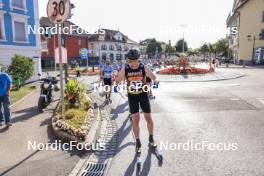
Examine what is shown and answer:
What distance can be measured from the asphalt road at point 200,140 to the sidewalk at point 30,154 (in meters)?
0.98

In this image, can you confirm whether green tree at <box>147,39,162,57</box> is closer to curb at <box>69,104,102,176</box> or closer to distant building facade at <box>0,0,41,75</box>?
distant building facade at <box>0,0,41,75</box>

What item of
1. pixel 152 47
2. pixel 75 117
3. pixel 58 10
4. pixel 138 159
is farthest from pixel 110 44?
pixel 138 159

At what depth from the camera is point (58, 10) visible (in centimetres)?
576

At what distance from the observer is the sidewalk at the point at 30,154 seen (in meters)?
4.09

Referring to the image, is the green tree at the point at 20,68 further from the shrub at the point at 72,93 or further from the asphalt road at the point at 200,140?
the asphalt road at the point at 200,140

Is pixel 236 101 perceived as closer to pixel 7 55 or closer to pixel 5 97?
pixel 5 97

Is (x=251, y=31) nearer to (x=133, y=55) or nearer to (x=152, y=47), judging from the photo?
(x=133, y=55)

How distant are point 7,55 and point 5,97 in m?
13.9

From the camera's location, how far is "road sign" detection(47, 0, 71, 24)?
5672 mm

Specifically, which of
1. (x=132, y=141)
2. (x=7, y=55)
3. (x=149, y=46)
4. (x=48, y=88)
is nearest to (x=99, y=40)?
(x=149, y=46)

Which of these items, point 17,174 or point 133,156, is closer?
point 17,174

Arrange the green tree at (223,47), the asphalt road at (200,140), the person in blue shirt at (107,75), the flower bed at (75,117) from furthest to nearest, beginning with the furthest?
the green tree at (223,47) < the person in blue shirt at (107,75) < the flower bed at (75,117) < the asphalt road at (200,140)

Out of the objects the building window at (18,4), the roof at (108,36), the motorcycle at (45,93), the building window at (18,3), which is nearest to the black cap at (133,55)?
the motorcycle at (45,93)

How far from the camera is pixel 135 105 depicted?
15.6ft
